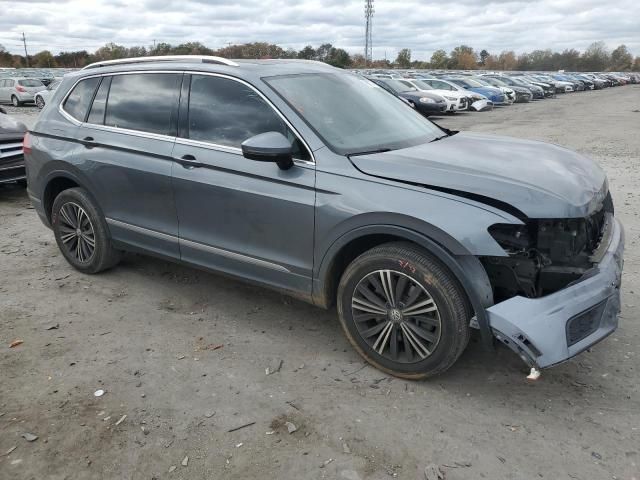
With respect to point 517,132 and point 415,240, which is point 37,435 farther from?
point 517,132

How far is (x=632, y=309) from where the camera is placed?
4184 millimetres

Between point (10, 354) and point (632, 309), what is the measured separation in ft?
14.7

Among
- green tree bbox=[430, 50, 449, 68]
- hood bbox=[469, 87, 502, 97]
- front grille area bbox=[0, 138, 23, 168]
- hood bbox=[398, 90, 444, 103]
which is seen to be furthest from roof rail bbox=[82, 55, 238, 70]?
green tree bbox=[430, 50, 449, 68]

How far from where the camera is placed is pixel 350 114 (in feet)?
12.6

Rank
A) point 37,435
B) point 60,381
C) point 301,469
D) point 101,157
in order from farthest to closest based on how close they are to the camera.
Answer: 1. point 101,157
2. point 60,381
3. point 37,435
4. point 301,469

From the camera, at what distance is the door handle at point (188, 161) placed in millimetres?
3867

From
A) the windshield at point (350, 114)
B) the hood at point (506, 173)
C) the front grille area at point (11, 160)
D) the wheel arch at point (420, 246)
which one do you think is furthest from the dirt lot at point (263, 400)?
the front grille area at point (11, 160)

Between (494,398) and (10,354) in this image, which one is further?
(10,354)

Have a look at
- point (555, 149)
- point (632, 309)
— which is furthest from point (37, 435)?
point (632, 309)

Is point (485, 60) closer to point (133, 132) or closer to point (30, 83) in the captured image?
point (30, 83)

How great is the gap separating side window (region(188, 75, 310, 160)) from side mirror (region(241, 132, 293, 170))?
0.45 ft

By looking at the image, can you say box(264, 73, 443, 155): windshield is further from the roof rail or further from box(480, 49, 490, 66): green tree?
box(480, 49, 490, 66): green tree

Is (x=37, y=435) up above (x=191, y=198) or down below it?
below

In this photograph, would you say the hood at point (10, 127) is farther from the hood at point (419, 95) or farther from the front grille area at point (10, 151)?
the hood at point (419, 95)
